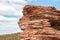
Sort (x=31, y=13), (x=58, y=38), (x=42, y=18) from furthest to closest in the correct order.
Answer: (x=31, y=13), (x=42, y=18), (x=58, y=38)

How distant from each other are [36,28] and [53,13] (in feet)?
8.10

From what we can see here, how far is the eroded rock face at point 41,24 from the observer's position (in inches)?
819

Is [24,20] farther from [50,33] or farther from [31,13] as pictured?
[50,33]

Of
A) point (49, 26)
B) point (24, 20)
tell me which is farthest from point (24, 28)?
point (49, 26)

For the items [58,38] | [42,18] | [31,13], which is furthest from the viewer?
[31,13]

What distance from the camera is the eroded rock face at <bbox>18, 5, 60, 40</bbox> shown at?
2080 cm

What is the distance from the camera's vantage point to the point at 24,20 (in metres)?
24.4

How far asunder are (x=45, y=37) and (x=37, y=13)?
331cm

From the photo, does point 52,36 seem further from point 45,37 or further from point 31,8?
point 31,8

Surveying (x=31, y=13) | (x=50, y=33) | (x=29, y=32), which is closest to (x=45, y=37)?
(x=50, y=33)

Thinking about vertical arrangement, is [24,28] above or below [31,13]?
below

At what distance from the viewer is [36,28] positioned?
851 inches

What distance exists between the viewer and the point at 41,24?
70.6 feet

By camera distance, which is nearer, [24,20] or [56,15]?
[56,15]
